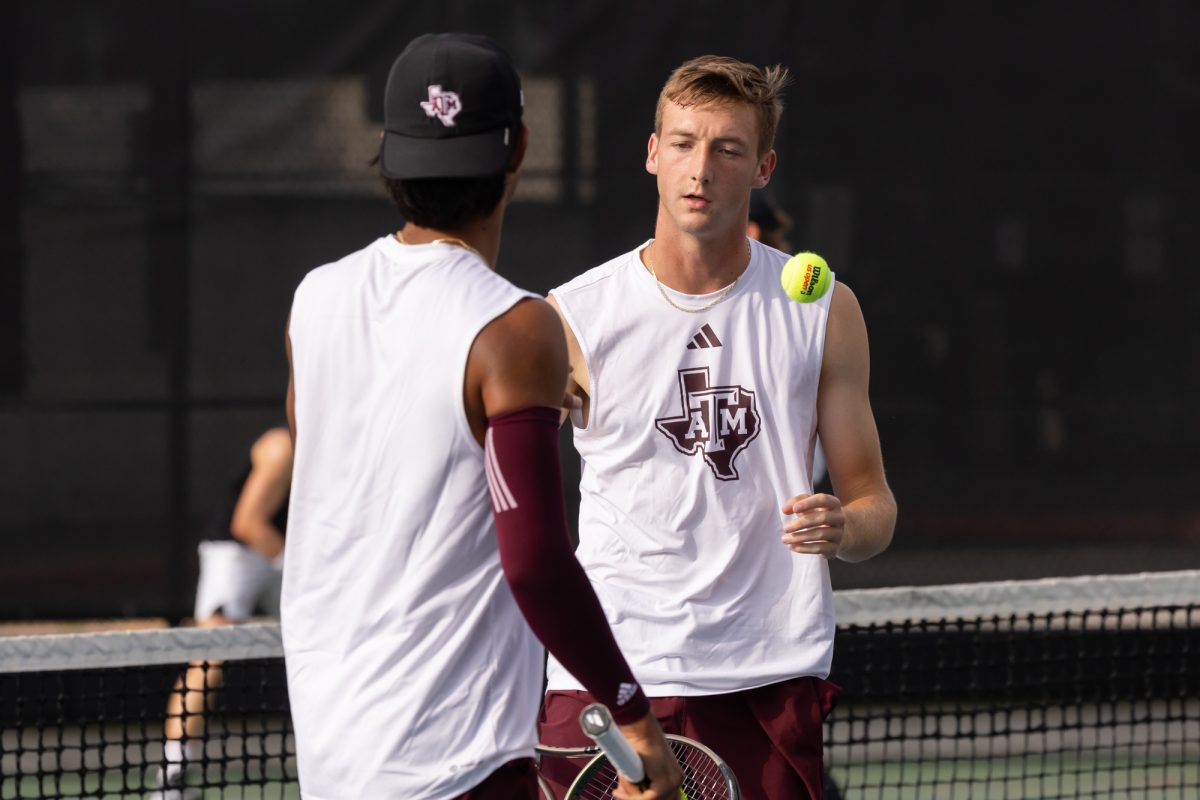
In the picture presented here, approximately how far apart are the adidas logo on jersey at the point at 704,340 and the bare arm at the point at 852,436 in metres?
0.19

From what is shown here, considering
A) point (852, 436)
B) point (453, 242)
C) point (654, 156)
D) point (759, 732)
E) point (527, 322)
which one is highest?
point (654, 156)

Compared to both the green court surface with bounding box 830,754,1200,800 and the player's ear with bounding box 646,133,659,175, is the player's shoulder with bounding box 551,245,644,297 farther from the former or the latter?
the green court surface with bounding box 830,754,1200,800

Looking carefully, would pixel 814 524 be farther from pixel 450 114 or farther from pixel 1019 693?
pixel 1019 693

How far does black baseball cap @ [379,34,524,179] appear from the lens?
204cm

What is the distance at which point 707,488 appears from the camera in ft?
9.39

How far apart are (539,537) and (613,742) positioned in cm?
26

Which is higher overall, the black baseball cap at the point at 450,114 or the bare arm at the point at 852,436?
the black baseball cap at the point at 450,114

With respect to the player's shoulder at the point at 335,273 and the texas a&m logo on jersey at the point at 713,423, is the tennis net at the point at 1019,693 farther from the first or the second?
the player's shoulder at the point at 335,273

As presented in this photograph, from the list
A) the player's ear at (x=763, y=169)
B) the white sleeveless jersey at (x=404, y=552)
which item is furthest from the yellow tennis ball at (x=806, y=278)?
the white sleeveless jersey at (x=404, y=552)

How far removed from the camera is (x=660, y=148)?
2967mm

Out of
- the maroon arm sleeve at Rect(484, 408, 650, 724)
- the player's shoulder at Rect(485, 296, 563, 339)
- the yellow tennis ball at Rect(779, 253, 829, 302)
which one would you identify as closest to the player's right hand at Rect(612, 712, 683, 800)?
the maroon arm sleeve at Rect(484, 408, 650, 724)

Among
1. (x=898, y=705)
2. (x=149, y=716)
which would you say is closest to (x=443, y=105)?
(x=149, y=716)

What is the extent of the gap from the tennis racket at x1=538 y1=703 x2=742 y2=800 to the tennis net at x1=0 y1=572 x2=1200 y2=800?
1271 millimetres

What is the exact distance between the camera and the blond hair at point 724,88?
9.60 ft
